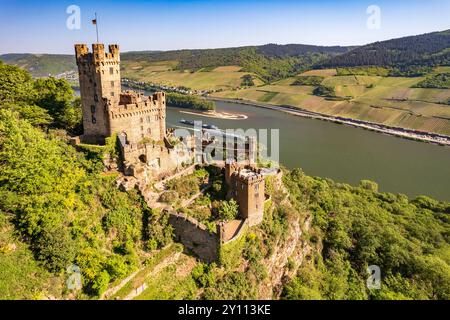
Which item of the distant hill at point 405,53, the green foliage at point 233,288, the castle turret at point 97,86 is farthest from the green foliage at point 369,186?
the distant hill at point 405,53

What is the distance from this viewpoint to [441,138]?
8838cm

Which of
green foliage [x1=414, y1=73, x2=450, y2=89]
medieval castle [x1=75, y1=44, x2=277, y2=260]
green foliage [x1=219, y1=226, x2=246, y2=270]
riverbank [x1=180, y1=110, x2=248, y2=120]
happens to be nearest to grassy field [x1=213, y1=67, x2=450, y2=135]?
green foliage [x1=414, y1=73, x2=450, y2=89]

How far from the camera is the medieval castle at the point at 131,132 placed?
2814 centimetres

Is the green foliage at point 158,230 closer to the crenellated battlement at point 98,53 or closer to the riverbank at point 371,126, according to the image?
the crenellated battlement at point 98,53

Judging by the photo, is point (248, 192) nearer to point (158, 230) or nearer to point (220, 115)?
point (158, 230)

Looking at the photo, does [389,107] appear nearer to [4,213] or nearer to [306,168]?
[306,168]

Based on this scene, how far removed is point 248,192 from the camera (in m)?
27.8

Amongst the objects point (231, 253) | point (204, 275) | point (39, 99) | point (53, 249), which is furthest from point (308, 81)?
point (53, 249)

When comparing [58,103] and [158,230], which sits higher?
[58,103]

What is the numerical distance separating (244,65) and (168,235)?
180 meters

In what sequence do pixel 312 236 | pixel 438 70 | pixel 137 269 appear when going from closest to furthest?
pixel 137 269, pixel 312 236, pixel 438 70

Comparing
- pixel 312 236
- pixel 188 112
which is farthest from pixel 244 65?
pixel 312 236

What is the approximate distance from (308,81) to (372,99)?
39.2 metres

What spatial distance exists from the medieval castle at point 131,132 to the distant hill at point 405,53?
14405 cm
